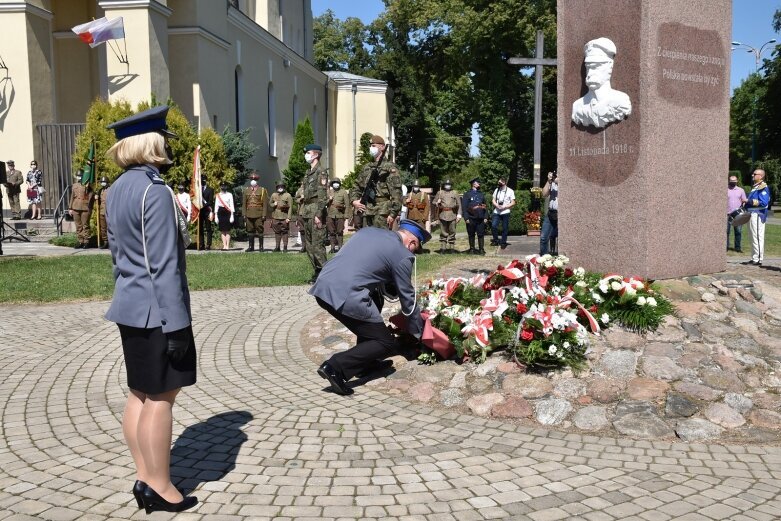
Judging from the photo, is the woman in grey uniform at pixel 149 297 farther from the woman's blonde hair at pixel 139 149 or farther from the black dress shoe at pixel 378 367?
the black dress shoe at pixel 378 367

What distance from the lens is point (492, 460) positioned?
429 centimetres

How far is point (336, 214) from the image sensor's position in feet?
59.2

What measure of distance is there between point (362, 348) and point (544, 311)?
1443 millimetres

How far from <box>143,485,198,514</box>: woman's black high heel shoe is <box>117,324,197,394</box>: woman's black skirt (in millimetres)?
514

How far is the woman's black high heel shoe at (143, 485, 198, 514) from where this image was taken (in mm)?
3553

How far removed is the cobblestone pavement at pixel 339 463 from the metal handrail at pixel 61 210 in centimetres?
1498

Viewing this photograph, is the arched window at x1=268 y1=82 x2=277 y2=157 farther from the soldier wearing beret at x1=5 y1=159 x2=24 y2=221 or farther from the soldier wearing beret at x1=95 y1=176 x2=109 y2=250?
the soldier wearing beret at x1=95 y1=176 x2=109 y2=250

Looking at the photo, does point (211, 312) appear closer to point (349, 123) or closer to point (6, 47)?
point (6, 47)

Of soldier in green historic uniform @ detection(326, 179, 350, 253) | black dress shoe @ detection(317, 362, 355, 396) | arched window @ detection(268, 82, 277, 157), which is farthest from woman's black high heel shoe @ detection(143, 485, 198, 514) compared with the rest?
arched window @ detection(268, 82, 277, 157)

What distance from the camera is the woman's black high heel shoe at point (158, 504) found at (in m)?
3.55

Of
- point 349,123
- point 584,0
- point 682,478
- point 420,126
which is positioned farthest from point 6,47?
point 420,126

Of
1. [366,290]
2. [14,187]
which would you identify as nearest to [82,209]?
[14,187]

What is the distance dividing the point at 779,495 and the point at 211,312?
7.18 m

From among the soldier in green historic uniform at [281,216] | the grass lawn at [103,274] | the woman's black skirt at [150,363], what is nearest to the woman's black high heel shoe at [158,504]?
the woman's black skirt at [150,363]
